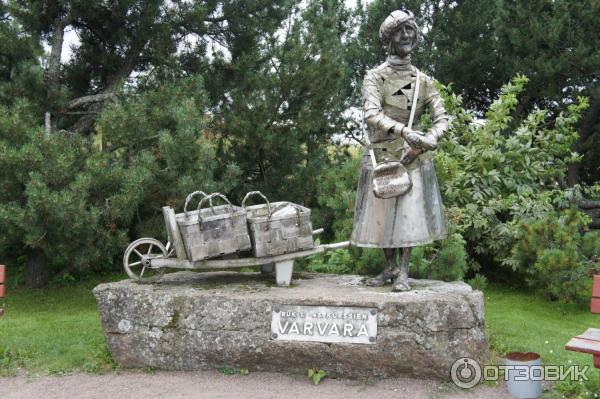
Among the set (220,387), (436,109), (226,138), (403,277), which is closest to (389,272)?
(403,277)

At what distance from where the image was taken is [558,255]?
6.30 meters

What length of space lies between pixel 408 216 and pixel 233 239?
51.1 inches

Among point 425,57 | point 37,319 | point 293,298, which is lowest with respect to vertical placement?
point 37,319

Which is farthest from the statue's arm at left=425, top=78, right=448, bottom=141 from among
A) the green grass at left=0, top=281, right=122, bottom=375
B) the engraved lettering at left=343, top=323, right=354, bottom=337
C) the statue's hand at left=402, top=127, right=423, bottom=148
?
the green grass at left=0, top=281, right=122, bottom=375

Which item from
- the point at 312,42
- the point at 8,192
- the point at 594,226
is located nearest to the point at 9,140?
the point at 8,192

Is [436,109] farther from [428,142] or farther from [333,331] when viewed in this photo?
[333,331]

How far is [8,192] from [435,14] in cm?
750

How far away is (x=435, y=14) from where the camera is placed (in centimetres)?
1065

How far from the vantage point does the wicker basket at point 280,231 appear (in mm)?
4719

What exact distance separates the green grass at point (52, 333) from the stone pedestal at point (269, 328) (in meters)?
0.40

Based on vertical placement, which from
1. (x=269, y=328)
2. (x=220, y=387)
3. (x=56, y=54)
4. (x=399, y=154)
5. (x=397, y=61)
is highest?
(x=56, y=54)

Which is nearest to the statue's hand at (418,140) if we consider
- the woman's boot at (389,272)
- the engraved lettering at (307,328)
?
the woman's boot at (389,272)

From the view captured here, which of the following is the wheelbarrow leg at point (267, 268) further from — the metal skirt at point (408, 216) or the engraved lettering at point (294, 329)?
the engraved lettering at point (294, 329)

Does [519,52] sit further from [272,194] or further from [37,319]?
[37,319]
